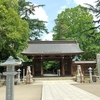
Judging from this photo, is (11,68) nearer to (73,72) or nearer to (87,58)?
(73,72)

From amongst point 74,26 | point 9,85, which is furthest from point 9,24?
point 74,26

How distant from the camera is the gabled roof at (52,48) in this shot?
23666 millimetres

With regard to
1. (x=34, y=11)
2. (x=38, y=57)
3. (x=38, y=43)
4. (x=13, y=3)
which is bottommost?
(x=38, y=57)

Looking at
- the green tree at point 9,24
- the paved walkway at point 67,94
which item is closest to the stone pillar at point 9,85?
the paved walkway at point 67,94

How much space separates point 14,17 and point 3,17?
4.13 feet

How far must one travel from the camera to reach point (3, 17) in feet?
51.3

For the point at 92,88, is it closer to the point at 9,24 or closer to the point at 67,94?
the point at 67,94

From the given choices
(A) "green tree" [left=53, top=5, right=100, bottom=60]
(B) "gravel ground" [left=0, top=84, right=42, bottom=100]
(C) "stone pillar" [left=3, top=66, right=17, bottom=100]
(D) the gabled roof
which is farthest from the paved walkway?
(A) "green tree" [left=53, top=5, right=100, bottom=60]

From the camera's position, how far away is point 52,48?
26094 mm

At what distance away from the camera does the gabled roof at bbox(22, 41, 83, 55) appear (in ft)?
77.6

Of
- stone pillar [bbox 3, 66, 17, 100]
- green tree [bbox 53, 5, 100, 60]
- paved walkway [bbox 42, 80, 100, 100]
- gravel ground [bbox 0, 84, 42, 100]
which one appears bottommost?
gravel ground [bbox 0, 84, 42, 100]

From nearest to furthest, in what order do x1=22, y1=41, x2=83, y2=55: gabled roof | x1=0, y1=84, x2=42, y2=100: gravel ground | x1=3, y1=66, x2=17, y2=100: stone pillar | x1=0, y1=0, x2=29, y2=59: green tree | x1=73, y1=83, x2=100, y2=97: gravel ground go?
1. x1=3, y1=66, x2=17, y2=100: stone pillar
2. x1=0, y1=84, x2=42, y2=100: gravel ground
3. x1=73, y1=83, x2=100, y2=97: gravel ground
4. x1=0, y1=0, x2=29, y2=59: green tree
5. x1=22, y1=41, x2=83, y2=55: gabled roof

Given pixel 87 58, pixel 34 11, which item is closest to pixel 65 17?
pixel 34 11

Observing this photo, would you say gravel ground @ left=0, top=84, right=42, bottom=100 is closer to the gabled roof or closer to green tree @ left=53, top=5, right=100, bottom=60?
the gabled roof
